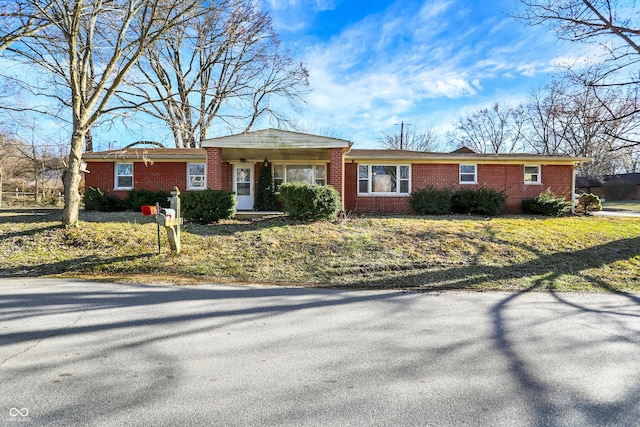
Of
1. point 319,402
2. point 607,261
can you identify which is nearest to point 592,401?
point 319,402

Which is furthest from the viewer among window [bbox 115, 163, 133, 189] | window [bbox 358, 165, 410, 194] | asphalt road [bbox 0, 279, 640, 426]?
window [bbox 115, 163, 133, 189]

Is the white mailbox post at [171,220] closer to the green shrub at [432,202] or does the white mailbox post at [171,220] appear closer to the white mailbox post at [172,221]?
the white mailbox post at [172,221]

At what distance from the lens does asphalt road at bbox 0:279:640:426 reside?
2277 mm

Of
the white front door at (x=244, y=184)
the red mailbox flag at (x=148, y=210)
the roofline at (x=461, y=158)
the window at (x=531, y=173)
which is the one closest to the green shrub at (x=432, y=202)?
the roofline at (x=461, y=158)

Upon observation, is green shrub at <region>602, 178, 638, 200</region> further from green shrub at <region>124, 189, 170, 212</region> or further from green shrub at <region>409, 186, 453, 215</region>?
green shrub at <region>124, 189, 170, 212</region>

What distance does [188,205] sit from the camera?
412 inches

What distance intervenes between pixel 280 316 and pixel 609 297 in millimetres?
5351

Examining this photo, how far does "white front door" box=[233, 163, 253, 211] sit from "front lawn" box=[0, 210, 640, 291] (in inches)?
202

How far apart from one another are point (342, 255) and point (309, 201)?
9.99 ft

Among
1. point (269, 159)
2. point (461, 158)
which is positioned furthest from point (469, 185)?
point (269, 159)

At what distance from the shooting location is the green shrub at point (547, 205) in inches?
566

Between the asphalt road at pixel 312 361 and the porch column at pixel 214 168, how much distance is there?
7170 mm

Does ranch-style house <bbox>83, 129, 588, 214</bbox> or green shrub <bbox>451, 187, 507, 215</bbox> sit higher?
ranch-style house <bbox>83, 129, 588, 214</bbox>

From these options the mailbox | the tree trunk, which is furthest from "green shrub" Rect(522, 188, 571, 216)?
the tree trunk
